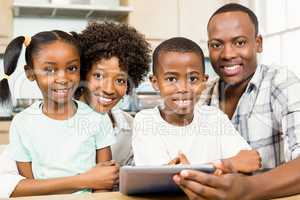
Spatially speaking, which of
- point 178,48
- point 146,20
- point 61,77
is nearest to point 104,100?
point 61,77

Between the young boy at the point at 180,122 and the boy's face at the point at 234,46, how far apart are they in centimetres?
17

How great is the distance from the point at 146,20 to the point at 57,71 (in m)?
1.98

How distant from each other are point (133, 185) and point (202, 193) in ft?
0.44

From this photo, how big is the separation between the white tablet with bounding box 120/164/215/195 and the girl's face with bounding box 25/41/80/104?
1.85 ft

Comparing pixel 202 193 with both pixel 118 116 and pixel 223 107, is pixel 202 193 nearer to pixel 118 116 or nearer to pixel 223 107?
pixel 118 116

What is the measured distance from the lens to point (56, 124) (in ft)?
4.30

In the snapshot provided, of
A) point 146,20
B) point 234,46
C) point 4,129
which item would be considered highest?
point 146,20

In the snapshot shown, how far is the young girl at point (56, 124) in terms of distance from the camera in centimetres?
127

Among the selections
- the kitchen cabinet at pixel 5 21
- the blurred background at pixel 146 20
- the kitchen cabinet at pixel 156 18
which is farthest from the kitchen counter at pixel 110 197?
the kitchen cabinet at pixel 156 18

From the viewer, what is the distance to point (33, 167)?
4.18 feet

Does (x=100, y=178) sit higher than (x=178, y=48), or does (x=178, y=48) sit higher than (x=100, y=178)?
(x=178, y=48)

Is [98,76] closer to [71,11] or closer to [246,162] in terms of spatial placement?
[246,162]

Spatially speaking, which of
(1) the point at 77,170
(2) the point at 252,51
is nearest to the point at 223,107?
(2) the point at 252,51

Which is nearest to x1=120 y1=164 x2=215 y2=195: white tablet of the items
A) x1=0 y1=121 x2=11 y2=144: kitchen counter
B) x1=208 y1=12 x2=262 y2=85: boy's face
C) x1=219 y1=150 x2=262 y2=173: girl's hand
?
x1=219 y1=150 x2=262 y2=173: girl's hand
